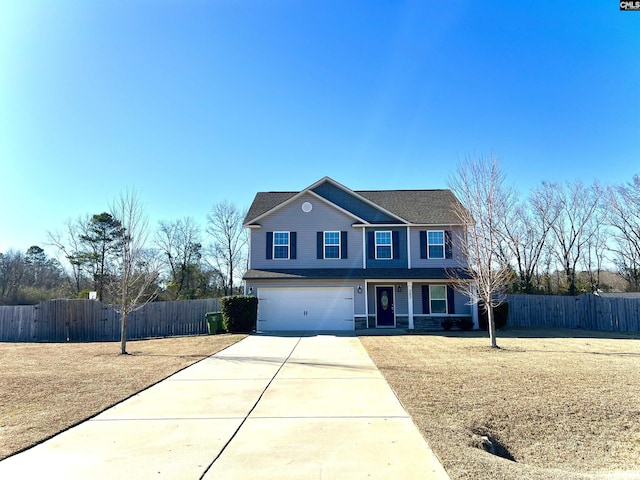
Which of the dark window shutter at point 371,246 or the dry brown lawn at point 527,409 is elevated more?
the dark window shutter at point 371,246

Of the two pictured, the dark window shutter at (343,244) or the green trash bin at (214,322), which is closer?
the green trash bin at (214,322)

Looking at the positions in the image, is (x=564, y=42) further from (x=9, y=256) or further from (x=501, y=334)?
(x=9, y=256)

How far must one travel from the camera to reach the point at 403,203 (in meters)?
22.7

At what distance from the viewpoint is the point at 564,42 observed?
11.6 metres

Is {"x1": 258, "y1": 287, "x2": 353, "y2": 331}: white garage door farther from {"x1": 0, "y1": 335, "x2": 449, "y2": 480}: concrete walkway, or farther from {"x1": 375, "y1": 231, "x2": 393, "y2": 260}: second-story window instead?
{"x1": 0, "y1": 335, "x2": 449, "y2": 480}: concrete walkway

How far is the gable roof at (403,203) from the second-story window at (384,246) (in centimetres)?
111

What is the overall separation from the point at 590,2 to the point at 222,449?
10618 mm

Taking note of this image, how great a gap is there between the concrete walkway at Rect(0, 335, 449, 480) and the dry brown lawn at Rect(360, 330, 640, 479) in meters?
0.45

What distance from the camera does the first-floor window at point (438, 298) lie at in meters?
20.2

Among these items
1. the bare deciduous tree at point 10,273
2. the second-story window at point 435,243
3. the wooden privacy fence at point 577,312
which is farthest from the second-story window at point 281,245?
the bare deciduous tree at point 10,273

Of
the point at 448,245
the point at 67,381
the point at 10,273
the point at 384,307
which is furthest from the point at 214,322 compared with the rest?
the point at 10,273

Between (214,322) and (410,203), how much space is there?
39.3ft

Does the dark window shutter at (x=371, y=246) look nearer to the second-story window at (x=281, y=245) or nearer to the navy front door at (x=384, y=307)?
the navy front door at (x=384, y=307)

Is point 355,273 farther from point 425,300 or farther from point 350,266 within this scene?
point 425,300
